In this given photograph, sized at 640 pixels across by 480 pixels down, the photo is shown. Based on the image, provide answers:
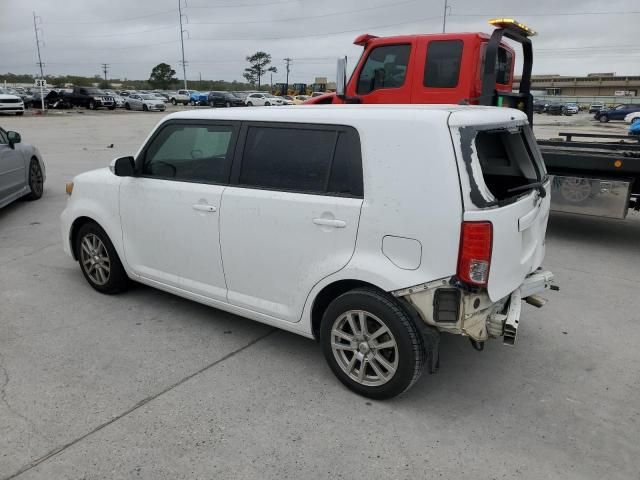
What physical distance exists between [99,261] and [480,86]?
484cm

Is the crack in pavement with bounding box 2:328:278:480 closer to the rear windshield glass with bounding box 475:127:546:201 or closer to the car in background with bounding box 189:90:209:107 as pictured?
the rear windshield glass with bounding box 475:127:546:201

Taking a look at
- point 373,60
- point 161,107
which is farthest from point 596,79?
point 373,60

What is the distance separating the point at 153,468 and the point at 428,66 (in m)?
5.63

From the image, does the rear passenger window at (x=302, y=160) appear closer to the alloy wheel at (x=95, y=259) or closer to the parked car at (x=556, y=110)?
the alloy wheel at (x=95, y=259)

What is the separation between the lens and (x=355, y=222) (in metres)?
A: 3.05

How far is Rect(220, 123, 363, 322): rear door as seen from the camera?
314 centimetres

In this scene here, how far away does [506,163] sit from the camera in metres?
3.77

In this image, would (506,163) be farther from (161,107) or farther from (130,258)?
(161,107)

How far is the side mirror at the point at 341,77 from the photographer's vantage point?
22.4 feet

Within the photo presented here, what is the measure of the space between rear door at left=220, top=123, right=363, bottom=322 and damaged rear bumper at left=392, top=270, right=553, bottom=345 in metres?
0.50

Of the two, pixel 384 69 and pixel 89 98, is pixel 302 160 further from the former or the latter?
pixel 89 98

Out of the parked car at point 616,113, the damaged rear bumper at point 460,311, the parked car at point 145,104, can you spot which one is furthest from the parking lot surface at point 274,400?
the parked car at point 616,113

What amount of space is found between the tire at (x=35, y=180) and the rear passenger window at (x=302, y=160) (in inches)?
259

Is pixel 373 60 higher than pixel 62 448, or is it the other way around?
pixel 373 60
